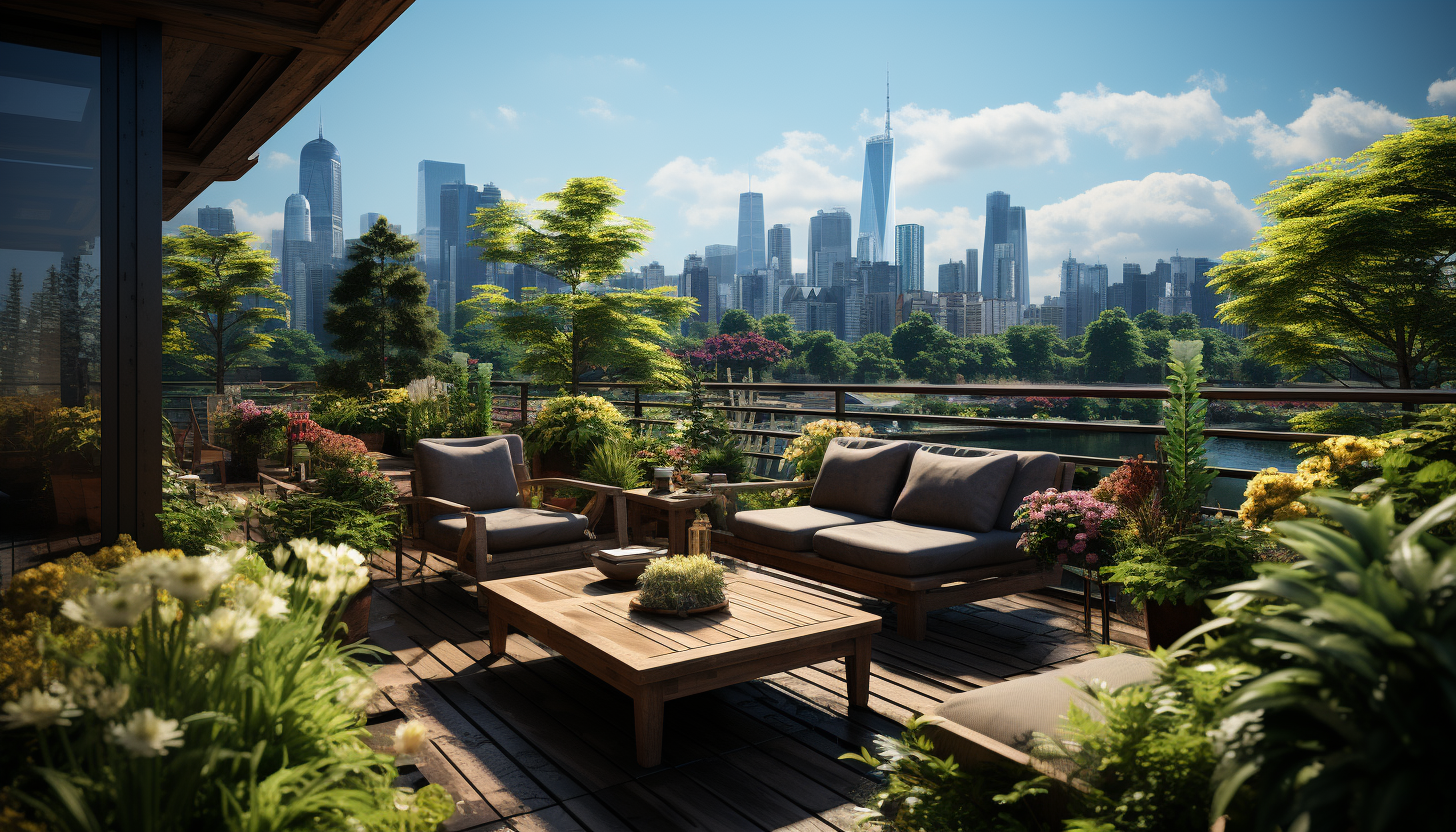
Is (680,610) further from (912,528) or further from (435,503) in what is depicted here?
(435,503)

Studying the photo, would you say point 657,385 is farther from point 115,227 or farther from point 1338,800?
point 1338,800

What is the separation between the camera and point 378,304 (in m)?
17.8

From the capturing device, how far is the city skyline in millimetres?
36719

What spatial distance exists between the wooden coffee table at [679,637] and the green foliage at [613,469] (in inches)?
101

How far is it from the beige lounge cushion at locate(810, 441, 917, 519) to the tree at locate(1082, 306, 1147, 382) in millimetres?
27275

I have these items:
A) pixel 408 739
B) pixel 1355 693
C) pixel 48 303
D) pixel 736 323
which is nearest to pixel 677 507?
pixel 48 303

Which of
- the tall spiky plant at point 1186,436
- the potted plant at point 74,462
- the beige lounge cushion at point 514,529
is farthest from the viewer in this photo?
the beige lounge cushion at point 514,529

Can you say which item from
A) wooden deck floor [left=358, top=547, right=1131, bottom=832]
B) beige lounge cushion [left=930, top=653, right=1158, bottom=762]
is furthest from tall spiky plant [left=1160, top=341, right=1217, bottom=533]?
beige lounge cushion [left=930, top=653, right=1158, bottom=762]

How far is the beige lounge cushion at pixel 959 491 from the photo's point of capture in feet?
12.7

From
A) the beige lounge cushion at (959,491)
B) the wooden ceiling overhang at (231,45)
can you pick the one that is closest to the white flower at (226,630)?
the wooden ceiling overhang at (231,45)

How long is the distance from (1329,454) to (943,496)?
5.21 ft

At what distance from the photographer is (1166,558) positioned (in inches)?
110

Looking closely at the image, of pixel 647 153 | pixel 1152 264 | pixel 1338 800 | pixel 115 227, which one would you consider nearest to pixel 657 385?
pixel 115 227

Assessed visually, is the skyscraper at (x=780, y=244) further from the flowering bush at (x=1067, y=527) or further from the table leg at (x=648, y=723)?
the table leg at (x=648, y=723)
